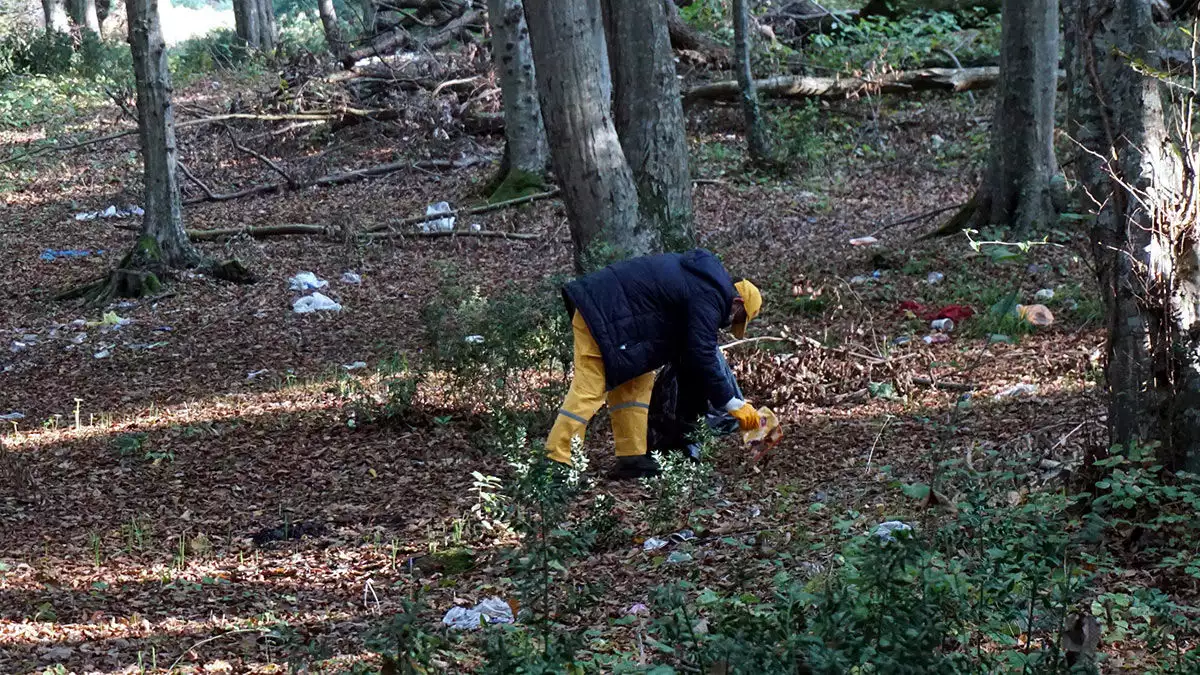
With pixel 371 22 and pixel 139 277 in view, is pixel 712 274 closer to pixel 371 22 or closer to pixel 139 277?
pixel 139 277

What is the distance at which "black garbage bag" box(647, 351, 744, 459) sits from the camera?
655 centimetres

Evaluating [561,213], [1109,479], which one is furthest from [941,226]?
[1109,479]

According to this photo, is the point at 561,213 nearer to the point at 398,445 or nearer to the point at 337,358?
the point at 337,358

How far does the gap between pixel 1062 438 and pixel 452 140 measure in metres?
12.4

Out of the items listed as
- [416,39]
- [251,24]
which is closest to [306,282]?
[416,39]

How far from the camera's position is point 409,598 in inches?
193

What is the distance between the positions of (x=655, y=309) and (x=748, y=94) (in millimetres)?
8759

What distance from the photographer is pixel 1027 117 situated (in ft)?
32.3

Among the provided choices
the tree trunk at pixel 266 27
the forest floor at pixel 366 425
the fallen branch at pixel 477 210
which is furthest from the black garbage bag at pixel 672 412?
the tree trunk at pixel 266 27

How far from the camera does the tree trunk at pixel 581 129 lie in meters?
7.59

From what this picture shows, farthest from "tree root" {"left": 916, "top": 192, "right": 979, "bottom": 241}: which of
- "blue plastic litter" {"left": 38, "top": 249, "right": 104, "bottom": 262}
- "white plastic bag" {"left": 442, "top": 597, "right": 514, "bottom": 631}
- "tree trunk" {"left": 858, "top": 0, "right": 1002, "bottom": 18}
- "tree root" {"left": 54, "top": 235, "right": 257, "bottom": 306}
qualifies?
"tree trunk" {"left": 858, "top": 0, "right": 1002, "bottom": 18}

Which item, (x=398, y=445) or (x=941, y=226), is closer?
(x=398, y=445)

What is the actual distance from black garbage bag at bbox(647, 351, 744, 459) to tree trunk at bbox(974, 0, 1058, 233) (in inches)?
178

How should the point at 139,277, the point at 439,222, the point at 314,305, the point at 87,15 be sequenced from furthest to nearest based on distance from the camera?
the point at 87,15
the point at 439,222
the point at 139,277
the point at 314,305
